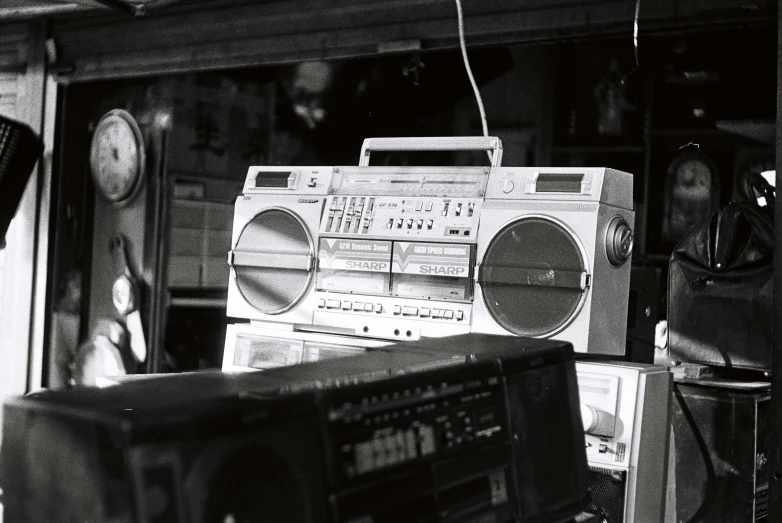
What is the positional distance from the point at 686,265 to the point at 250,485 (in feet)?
5.09

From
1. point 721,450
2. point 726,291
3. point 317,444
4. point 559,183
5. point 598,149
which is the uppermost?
point 598,149

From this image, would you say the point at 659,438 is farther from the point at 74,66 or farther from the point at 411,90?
the point at 74,66

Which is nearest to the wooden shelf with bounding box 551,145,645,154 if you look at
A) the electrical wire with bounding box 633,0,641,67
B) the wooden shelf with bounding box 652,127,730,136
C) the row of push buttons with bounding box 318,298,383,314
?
the wooden shelf with bounding box 652,127,730,136

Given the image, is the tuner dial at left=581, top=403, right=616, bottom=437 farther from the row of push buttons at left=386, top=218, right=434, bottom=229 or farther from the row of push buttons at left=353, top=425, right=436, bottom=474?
the row of push buttons at left=353, top=425, right=436, bottom=474

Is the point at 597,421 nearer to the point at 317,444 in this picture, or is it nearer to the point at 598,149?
the point at 317,444

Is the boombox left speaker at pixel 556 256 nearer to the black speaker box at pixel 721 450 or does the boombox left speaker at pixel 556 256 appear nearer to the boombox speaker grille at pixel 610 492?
the boombox speaker grille at pixel 610 492

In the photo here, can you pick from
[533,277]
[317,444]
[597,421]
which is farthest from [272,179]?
[317,444]

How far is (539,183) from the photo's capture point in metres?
1.51

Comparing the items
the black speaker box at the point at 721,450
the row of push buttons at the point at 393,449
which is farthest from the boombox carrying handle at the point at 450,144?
the row of push buttons at the point at 393,449

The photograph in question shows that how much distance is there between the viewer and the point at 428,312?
158 cm

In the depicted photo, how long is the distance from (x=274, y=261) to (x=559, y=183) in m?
0.59

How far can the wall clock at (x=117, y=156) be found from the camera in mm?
3307

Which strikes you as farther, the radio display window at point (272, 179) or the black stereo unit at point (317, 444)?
the radio display window at point (272, 179)

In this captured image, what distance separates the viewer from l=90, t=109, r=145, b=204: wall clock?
331 centimetres
